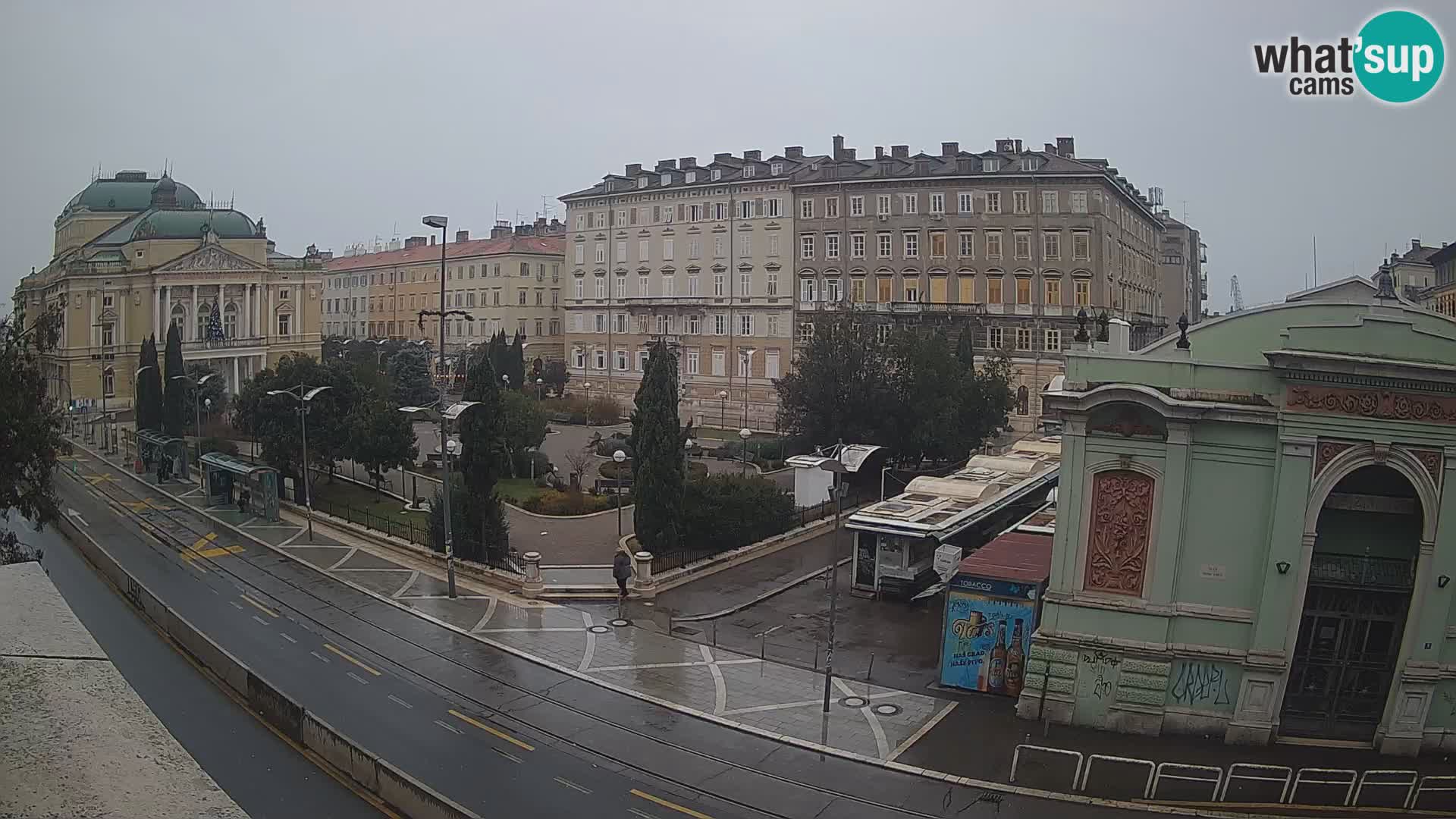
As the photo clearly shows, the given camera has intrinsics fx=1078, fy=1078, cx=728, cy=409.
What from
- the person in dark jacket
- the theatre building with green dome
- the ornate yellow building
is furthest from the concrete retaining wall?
the ornate yellow building

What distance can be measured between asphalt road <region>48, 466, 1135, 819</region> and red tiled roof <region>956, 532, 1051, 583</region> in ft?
13.4

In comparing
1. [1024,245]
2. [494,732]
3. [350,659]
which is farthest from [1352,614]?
[1024,245]

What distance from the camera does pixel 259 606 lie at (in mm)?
29922

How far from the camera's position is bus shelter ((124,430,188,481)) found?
2031 inches

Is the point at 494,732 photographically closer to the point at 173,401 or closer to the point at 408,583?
the point at 408,583

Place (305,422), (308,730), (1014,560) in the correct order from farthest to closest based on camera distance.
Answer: (305,422) < (1014,560) < (308,730)

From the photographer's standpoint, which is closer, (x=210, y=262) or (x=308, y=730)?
(x=308, y=730)

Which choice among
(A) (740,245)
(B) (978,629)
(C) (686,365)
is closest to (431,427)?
(C) (686,365)

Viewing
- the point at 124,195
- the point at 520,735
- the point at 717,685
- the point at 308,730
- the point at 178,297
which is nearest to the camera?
the point at 308,730

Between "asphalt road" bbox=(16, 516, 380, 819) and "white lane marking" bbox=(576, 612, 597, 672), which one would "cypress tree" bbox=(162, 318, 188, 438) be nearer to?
"asphalt road" bbox=(16, 516, 380, 819)

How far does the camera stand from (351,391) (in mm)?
46031

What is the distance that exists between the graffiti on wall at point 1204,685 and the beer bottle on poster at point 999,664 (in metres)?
3.38

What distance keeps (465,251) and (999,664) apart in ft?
291

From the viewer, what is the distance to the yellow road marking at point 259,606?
2914cm
